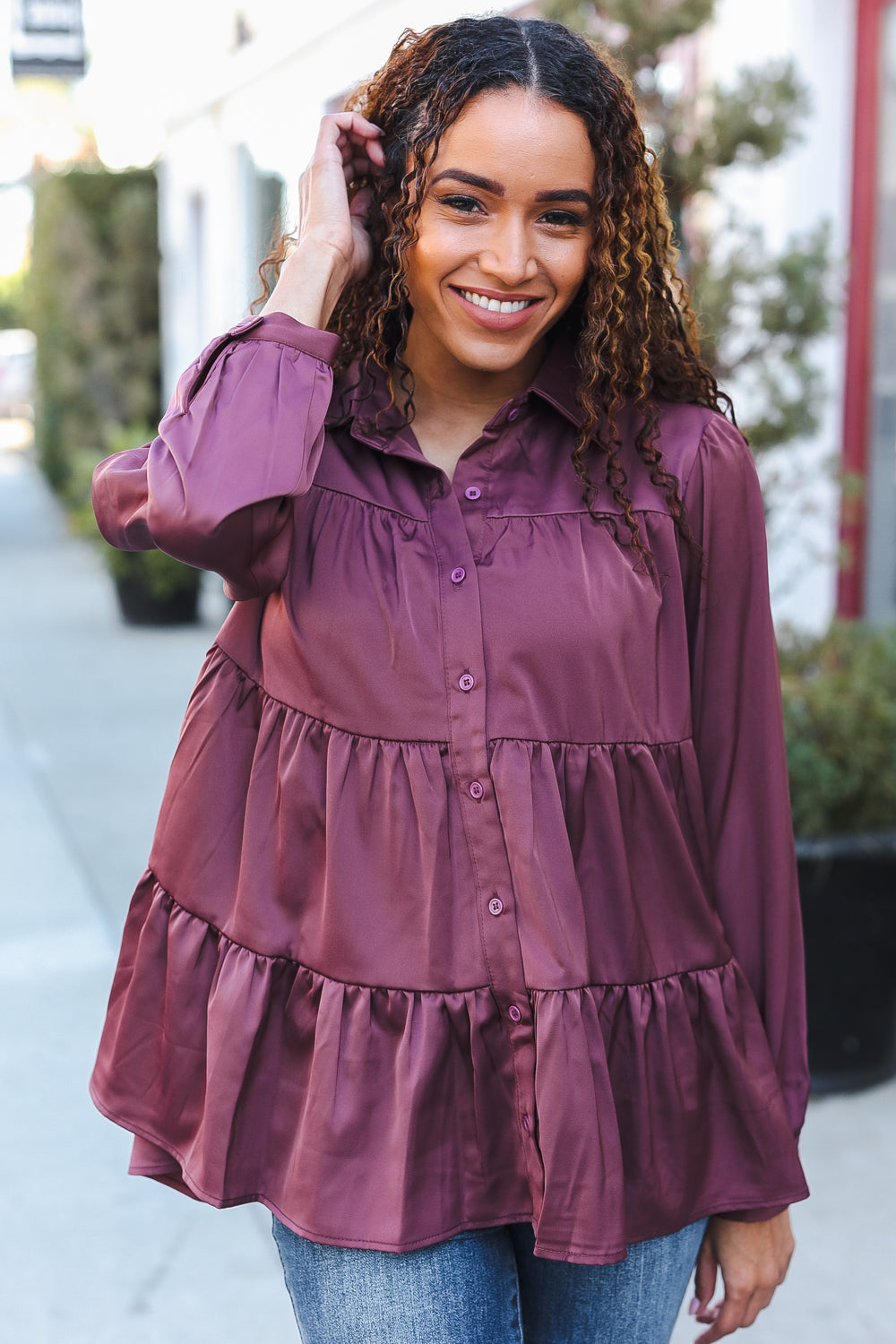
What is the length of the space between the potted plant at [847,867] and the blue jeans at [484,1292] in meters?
1.88

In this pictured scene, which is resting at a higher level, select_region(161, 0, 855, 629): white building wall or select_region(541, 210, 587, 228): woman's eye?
select_region(161, 0, 855, 629): white building wall

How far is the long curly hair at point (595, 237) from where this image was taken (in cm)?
156

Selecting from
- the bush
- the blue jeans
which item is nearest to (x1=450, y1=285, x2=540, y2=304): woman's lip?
the blue jeans

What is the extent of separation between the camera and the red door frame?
4812 mm

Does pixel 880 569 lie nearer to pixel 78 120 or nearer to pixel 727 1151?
pixel 727 1151

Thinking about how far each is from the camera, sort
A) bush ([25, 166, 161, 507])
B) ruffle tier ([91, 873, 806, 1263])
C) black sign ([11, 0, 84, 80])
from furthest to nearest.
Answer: bush ([25, 166, 161, 507]) → black sign ([11, 0, 84, 80]) → ruffle tier ([91, 873, 806, 1263])

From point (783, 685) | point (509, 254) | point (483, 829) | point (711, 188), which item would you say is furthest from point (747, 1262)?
point (711, 188)

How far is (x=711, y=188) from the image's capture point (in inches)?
143

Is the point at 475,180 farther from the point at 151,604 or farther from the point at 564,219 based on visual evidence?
the point at 151,604

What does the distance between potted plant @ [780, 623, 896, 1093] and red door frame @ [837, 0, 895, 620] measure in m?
1.31

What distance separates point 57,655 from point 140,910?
7115mm

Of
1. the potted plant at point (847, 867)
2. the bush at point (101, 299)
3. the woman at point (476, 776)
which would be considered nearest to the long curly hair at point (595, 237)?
the woman at point (476, 776)

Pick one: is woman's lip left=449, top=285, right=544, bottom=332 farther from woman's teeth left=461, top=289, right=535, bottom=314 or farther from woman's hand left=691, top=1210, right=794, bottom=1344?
woman's hand left=691, top=1210, right=794, bottom=1344

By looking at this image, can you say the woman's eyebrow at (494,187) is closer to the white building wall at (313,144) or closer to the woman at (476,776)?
the woman at (476,776)
